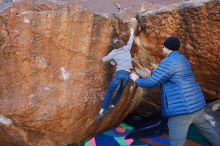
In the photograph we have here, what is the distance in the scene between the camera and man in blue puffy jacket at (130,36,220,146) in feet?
15.4

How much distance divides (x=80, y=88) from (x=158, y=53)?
150cm

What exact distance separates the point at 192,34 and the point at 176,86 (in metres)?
1.26

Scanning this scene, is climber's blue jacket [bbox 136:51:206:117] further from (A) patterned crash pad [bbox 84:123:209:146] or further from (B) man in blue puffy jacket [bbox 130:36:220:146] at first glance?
(A) patterned crash pad [bbox 84:123:209:146]

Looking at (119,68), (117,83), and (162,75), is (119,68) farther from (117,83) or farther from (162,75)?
(162,75)

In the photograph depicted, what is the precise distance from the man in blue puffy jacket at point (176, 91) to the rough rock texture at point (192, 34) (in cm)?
85

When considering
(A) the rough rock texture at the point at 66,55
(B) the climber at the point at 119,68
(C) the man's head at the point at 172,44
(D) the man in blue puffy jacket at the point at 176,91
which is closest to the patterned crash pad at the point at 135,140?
(A) the rough rock texture at the point at 66,55

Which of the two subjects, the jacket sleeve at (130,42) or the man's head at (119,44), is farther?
the man's head at (119,44)

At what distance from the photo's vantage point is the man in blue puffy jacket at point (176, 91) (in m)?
4.69

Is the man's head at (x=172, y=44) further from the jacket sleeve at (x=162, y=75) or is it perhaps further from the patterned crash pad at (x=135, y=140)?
the patterned crash pad at (x=135, y=140)

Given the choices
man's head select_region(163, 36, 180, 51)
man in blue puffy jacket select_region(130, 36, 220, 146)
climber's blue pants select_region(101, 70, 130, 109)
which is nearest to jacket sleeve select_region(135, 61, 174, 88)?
man in blue puffy jacket select_region(130, 36, 220, 146)

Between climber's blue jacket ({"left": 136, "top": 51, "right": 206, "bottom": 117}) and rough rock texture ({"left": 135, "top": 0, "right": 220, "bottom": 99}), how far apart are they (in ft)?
3.13

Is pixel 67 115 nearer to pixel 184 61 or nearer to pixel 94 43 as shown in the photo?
pixel 94 43

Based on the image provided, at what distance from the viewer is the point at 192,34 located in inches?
220

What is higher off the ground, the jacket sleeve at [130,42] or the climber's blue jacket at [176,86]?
the jacket sleeve at [130,42]
